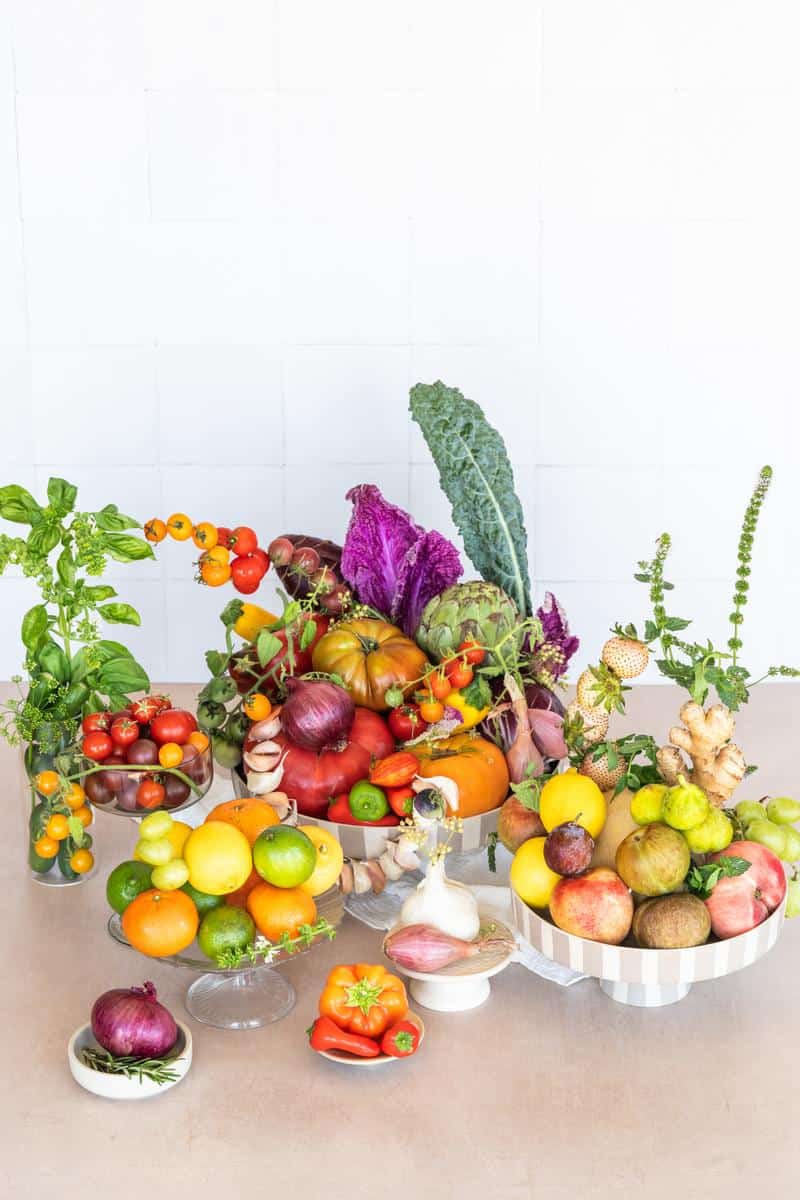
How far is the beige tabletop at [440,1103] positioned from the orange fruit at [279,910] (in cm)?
10

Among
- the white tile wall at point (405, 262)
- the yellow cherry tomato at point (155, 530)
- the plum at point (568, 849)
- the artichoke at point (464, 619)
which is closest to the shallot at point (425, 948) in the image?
the plum at point (568, 849)

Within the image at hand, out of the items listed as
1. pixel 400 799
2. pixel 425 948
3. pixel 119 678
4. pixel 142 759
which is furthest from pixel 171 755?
pixel 425 948

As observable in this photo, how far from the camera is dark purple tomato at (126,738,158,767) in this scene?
133 centimetres

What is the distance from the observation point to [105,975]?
1248 millimetres

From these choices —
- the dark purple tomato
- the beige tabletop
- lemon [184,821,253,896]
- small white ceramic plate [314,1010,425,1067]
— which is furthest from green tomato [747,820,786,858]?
the dark purple tomato

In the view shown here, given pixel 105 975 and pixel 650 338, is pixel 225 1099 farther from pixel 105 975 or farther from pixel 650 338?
pixel 650 338

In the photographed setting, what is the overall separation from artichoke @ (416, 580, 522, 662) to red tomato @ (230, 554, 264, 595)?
0.73ft

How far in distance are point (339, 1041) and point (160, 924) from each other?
18 centimetres

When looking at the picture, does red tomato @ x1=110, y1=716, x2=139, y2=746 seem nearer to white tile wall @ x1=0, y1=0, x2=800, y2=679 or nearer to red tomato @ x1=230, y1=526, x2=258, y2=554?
red tomato @ x1=230, y1=526, x2=258, y2=554

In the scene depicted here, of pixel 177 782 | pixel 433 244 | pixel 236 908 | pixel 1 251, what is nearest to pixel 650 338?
pixel 433 244

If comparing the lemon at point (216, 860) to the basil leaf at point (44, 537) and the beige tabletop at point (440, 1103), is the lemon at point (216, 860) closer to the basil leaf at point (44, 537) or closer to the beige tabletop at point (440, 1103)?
the beige tabletop at point (440, 1103)

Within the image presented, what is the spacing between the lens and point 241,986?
48.0 inches

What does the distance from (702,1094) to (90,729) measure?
69 centimetres

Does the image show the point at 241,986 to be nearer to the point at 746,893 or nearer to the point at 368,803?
the point at 368,803
